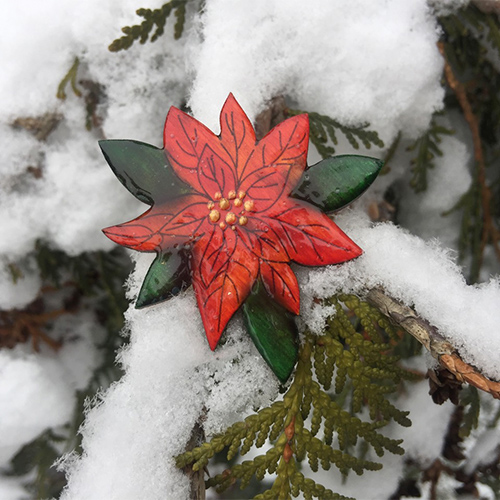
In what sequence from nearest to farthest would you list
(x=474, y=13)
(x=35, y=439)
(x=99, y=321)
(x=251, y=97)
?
1. (x=251, y=97)
2. (x=474, y=13)
3. (x=35, y=439)
4. (x=99, y=321)

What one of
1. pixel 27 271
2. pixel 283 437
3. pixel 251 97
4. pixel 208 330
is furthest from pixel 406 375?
pixel 27 271

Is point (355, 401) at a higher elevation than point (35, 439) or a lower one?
higher

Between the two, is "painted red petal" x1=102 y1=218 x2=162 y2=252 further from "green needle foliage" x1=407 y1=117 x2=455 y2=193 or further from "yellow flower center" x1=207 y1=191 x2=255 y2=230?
"green needle foliage" x1=407 y1=117 x2=455 y2=193

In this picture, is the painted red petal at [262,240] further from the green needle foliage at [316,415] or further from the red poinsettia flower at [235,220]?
the green needle foliage at [316,415]

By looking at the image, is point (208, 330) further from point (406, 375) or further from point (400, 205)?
point (400, 205)

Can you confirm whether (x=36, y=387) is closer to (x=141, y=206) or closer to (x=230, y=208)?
(x=141, y=206)

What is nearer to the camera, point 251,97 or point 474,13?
point 251,97

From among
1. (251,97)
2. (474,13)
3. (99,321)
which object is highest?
(474,13)
